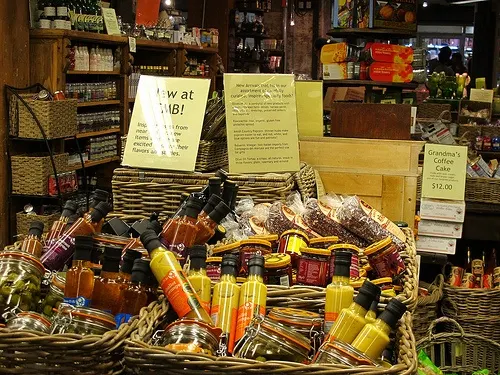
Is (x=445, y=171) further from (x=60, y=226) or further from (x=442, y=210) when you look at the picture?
(x=60, y=226)

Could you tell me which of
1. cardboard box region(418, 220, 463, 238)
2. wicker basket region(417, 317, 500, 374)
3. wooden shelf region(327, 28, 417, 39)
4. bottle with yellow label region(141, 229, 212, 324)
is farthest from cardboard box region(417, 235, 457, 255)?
bottle with yellow label region(141, 229, 212, 324)

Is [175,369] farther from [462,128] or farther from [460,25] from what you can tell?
[460,25]

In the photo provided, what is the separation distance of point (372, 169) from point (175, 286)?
1.91 meters

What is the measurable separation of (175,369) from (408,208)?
211 cm

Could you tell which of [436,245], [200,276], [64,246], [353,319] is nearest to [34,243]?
[64,246]

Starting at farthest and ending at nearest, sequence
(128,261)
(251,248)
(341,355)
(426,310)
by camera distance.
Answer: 1. (426,310)
2. (251,248)
3. (128,261)
4. (341,355)

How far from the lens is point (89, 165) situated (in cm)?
683

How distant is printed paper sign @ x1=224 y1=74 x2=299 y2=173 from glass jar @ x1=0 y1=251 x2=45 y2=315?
1.25 meters

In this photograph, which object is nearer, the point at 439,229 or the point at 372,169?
the point at 372,169

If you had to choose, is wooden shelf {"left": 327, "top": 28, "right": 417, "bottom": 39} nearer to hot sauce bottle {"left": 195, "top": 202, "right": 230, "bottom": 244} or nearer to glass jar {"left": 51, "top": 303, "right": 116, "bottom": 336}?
hot sauce bottle {"left": 195, "top": 202, "right": 230, "bottom": 244}

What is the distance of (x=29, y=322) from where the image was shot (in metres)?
1.58

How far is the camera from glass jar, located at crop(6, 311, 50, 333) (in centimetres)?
156

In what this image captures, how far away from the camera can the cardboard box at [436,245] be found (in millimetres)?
3830

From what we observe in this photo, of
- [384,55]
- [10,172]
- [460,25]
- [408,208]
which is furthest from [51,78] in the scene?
[460,25]
